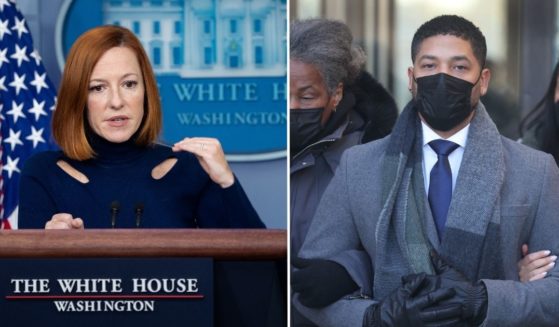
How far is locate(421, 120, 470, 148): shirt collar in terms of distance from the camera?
457 centimetres

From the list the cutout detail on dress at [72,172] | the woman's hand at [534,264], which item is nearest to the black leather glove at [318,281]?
the woman's hand at [534,264]

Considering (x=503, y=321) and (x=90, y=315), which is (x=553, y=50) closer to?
(x=503, y=321)

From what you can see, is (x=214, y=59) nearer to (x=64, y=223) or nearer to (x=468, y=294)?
(x=64, y=223)

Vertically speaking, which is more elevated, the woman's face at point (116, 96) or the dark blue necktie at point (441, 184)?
the woman's face at point (116, 96)

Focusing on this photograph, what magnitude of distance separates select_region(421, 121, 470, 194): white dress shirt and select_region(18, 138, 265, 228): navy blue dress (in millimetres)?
1099

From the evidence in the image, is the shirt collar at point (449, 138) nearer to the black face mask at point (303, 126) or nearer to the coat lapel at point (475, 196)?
the coat lapel at point (475, 196)

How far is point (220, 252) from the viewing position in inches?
190

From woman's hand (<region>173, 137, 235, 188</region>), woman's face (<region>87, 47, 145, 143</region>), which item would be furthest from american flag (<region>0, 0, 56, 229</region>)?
woman's hand (<region>173, 137, 235, 188</region>)

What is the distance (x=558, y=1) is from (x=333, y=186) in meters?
1.09

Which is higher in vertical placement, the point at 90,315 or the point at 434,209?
the point at 434,209

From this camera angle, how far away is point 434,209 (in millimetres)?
4531

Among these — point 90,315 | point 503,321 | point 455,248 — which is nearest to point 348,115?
point 455,248

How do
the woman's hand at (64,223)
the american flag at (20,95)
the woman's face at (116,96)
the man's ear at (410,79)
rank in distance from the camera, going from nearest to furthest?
the man's ear at (410,79) < the woman's hand at (64,223) < the woman's face at (116,96) < the american flag at (20,95)

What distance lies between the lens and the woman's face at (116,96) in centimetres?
562
